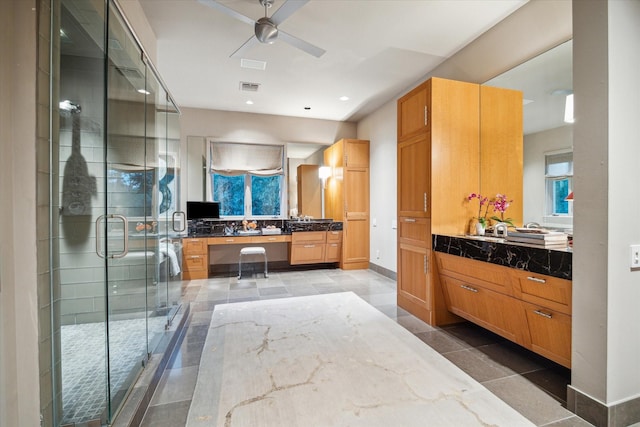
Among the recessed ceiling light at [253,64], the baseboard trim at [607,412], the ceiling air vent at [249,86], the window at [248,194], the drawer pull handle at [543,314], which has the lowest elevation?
the baseboard trim at [607,412]

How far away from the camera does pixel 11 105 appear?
1.12 metres

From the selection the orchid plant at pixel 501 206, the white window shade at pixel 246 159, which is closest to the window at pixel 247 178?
the white window shade at pixel 246 159

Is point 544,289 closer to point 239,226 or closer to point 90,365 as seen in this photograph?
point 90,365

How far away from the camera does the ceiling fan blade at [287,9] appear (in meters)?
2.20

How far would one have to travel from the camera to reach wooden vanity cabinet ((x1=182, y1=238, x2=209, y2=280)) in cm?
482

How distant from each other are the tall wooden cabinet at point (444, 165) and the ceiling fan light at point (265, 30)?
1.57 meters

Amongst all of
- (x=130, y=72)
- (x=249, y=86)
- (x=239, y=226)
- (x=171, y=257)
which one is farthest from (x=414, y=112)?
(x=239, y=226)

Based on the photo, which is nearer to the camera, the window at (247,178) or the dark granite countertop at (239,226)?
the dark granite countertop at (239,226)

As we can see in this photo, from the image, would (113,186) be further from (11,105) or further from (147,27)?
(147,27)

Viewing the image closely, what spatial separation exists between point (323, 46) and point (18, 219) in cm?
317

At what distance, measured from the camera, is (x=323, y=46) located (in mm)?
3311

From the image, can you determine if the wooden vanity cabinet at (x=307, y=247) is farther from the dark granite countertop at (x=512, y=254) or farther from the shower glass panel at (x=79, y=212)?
the shower glass panel at (x=79, y=212)

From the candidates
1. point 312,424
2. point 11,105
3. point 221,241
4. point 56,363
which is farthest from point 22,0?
point 221,241

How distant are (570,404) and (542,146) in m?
2.00
